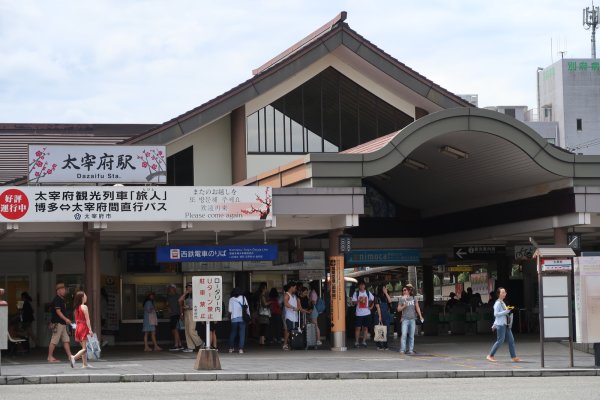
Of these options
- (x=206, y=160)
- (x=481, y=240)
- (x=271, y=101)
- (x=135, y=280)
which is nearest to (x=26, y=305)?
(x=135, y=280)

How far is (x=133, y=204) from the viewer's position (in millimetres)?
25156

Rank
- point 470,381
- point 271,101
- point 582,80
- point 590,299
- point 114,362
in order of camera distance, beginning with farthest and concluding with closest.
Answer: point 582,80
point 271,101
point 114,362
point 590,299
point 470,381

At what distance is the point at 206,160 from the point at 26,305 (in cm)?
698

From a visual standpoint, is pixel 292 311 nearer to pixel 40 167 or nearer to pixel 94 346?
pixel 94 346

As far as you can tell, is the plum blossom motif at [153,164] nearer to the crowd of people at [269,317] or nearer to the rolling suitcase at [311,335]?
the crowd of people at [269,317]

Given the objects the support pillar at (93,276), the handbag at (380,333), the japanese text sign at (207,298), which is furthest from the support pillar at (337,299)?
the support pillar at (93,276)

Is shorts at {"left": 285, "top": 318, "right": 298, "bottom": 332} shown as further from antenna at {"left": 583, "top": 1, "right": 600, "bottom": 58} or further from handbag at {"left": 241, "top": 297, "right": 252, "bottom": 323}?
antenna at {"left": 583, "top": 1, "right": 600, "bottom": 58}

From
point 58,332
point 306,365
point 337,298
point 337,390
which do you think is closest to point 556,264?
point 306,365

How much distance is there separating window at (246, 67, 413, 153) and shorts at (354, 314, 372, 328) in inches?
244

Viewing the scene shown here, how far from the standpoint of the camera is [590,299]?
72.8ft

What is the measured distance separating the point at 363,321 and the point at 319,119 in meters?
7.05

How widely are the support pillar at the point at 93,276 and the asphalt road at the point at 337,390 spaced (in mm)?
6948

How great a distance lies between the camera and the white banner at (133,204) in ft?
80.8

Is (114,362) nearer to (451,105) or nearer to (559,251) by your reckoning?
(559,251)
